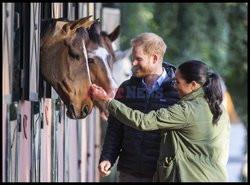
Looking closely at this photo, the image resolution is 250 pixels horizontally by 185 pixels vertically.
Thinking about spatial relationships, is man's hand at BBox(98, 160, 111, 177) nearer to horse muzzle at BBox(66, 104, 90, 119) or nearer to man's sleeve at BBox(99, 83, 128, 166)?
man's sleeve at BBox(99, 83, 128, 166)

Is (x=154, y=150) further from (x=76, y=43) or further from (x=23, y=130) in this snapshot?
(x=76, y=43)

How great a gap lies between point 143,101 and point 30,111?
1075mm

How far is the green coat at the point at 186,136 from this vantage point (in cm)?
806

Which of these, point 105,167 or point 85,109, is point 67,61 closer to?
point 85,109

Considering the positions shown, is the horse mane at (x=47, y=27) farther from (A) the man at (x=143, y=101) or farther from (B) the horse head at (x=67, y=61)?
(A) the man at (x=143, y=101)

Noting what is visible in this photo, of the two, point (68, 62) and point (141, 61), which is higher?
point (141, 61)

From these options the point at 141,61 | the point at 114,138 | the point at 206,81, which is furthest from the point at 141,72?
the point at 206,81

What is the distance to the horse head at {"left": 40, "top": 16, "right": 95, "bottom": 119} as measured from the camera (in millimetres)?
9984

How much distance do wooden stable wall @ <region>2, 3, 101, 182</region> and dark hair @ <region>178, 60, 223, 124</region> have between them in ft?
3.56

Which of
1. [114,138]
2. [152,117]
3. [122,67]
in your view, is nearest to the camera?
[152,117]

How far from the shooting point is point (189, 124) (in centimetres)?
810

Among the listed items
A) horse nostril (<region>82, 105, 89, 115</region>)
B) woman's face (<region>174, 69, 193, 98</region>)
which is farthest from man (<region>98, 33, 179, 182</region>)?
horse nostril (<region>82, 105, 89, 115</region>)

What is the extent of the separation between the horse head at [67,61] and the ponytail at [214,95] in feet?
6.51

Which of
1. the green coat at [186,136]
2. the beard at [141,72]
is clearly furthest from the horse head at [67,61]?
the green coat at [186,136]
